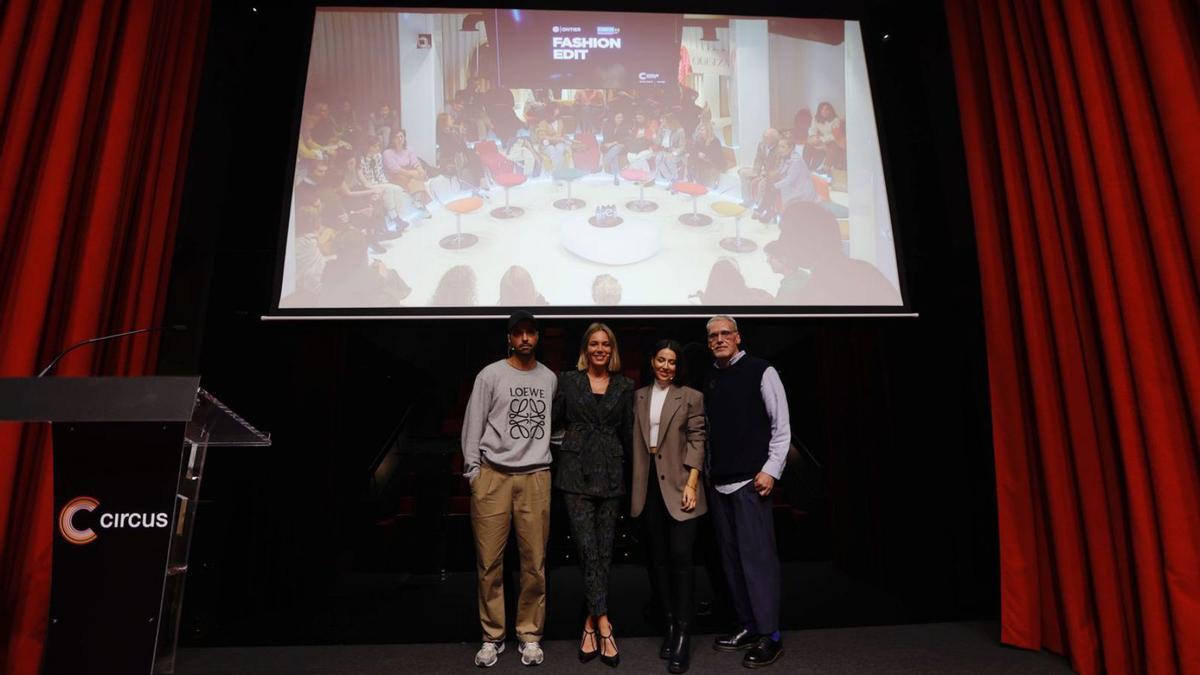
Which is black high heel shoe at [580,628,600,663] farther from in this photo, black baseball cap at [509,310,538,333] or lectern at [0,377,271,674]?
lectern at [0,377,271,674]

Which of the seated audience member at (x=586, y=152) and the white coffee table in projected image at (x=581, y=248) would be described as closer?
the white coffee table in projected image at (x=581, y=248)

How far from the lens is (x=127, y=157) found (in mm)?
2564

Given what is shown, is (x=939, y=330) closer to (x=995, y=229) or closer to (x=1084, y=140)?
(x=995, y=229)

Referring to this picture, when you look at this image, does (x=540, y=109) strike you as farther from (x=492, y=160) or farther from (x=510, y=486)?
(x=510, y=486)

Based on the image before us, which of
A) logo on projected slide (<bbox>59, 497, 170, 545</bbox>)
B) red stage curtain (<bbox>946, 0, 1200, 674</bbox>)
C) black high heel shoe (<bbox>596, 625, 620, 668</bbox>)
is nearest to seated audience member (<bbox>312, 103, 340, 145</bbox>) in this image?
logo on projected slide (<bbox>59, 497, 170, 545</bbox>)

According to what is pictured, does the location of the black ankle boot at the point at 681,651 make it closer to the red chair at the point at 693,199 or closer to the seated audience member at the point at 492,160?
the red chair at the point at 693,199

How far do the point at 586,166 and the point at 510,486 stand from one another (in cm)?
170

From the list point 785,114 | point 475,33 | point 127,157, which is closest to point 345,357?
point 127,157

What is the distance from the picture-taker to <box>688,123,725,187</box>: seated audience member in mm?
3176

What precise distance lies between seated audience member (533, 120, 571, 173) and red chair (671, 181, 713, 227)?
1.98 feet

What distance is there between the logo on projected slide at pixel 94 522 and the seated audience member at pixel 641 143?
2533 millimetres

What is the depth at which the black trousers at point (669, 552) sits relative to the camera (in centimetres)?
249

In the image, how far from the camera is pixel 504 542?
2.57 meters

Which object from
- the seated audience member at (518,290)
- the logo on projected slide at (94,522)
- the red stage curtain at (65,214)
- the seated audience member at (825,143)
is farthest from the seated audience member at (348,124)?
the seated audience member at (825,143)
